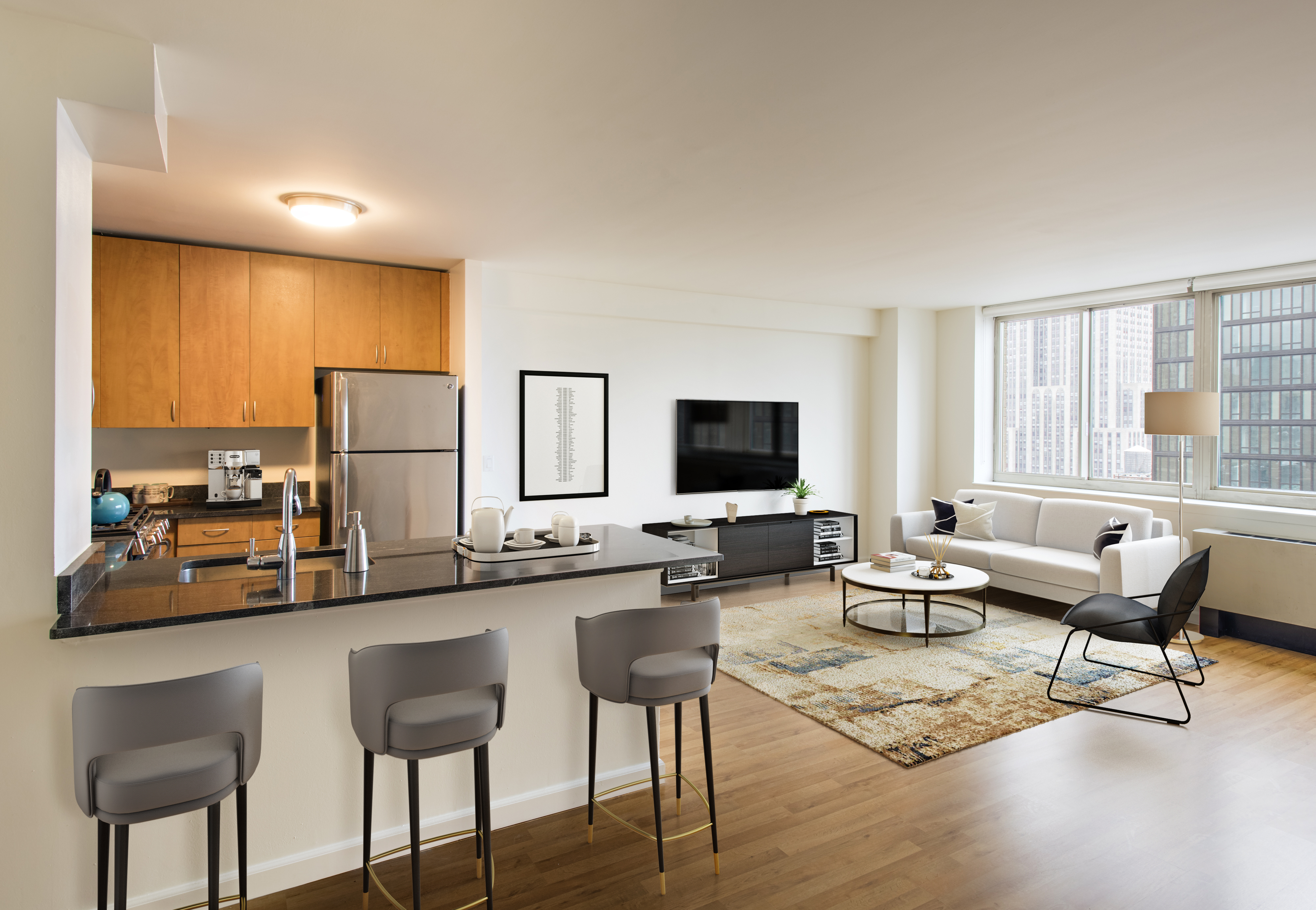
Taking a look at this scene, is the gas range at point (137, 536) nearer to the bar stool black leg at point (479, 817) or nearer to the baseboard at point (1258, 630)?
the bar stool black leg at point (479, 817)

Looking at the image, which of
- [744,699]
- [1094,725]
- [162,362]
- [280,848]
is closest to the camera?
[280,848]

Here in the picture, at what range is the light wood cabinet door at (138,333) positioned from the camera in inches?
170

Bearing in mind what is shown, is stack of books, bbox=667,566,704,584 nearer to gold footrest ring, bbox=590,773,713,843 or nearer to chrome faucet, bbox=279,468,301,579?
gold footrest ring, bbox=590,773,713,843

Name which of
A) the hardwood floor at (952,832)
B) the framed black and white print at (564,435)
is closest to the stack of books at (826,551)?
the framed black and white print at (564,435)

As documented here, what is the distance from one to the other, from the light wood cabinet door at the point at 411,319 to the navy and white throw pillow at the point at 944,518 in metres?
4.32

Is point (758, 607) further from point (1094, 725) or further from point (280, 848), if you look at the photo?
point (280, 848)

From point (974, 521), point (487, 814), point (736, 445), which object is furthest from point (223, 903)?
point (974, 521)

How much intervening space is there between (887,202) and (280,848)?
Result: 12.1ft

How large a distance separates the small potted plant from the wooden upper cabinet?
452cm

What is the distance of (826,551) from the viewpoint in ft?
22.5

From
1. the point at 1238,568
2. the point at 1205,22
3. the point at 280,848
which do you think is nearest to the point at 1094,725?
the point at 1238,568

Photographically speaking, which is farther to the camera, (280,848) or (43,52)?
(280,848)

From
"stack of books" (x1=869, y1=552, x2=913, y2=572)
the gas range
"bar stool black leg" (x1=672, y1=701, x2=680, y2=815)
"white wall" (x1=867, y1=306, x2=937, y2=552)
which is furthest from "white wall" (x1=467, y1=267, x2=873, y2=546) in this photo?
"bar stool black leg" (x1=672, y1=701, x2=680, y2=815)

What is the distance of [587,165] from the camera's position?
10.5 feet
